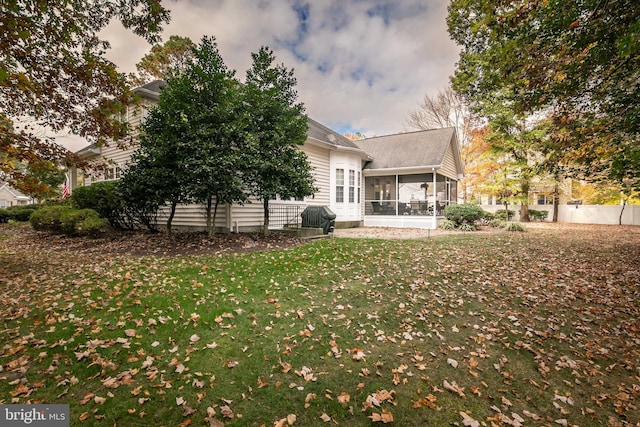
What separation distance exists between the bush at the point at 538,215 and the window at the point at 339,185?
18755mm

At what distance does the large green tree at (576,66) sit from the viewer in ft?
16.0

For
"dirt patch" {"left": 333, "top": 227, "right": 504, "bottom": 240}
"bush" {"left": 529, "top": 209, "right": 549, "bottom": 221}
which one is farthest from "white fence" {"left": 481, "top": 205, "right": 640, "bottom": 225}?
"dirt patch" {"left": 333, "top": 227, "right": 504, "bottom": 240}

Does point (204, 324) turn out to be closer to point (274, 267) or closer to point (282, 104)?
point (274, 267)

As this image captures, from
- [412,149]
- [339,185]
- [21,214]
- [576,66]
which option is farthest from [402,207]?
[21,214]

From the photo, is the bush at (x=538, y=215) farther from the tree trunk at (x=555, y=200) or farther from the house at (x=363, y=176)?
the house at (x=363, y=176)

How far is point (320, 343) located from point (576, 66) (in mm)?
6746

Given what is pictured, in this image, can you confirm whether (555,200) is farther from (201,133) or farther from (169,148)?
(169,148)

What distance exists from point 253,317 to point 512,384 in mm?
3446

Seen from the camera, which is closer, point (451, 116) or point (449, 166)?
point (449, 166)

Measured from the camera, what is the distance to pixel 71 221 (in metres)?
10.1

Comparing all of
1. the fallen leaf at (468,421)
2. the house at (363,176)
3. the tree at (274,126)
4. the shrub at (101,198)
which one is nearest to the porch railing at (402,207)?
the house at (363,176)

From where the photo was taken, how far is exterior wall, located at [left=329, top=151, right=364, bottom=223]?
1532 cm

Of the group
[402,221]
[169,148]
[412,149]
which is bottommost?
[402,221]

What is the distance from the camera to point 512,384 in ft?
10.6
